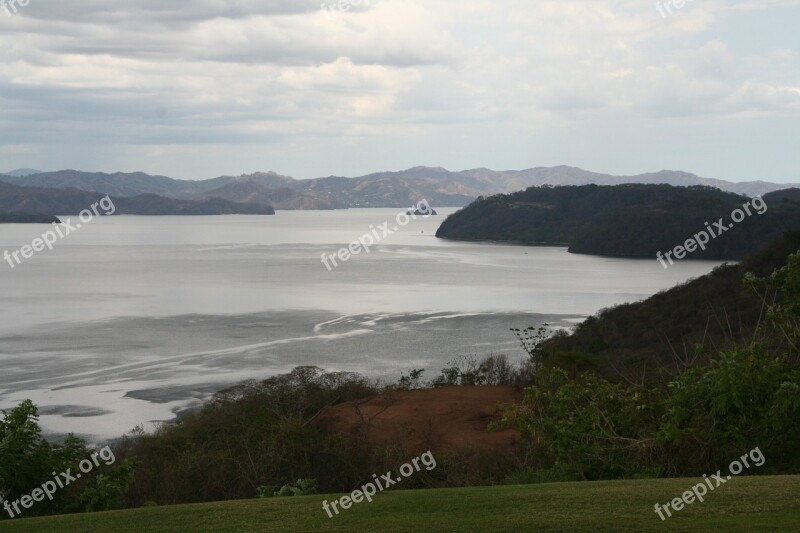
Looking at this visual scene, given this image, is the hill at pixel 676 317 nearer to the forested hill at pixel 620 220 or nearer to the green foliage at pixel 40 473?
the green foliage at pixel 40 473

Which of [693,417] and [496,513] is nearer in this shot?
[496,513]

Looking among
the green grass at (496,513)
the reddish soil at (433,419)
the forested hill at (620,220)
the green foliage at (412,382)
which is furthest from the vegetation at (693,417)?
the forested hill at (620,220)

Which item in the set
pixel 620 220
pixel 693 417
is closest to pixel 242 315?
pixel 693 417

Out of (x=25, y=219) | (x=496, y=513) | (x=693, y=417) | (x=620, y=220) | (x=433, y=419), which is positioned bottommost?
(x=433, y=419)

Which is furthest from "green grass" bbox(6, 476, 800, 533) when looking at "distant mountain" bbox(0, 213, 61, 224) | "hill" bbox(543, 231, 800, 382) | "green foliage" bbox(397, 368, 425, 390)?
"distant mountain" bbox(0, 213, 61, 224)

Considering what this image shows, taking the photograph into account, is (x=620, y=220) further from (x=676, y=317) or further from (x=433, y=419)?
(x=433, y=419)

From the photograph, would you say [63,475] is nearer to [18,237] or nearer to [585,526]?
[585,526]
